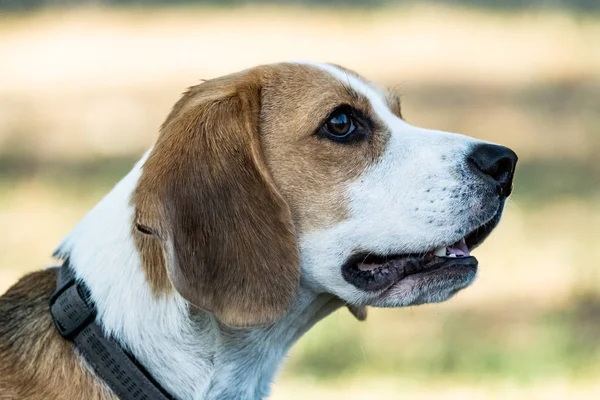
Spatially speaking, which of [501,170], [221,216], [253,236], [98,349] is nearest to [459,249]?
[501,170]

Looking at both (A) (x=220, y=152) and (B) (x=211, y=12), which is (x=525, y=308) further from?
(B) (x=211, y=12)

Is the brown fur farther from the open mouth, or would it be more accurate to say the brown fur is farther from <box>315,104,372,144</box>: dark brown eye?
<box>315,104,372,144</box>: dark brown eye

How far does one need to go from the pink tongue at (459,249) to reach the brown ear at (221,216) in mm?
571

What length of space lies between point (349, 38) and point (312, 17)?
0.39 m

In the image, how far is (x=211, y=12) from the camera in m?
10.9

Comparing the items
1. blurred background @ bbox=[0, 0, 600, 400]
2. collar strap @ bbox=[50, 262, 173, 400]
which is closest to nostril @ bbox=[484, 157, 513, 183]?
collar strap @ bbox=[50, 262, 173, 400]

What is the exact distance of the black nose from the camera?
3.90 m

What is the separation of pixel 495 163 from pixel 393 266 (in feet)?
1.63

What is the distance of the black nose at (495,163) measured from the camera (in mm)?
3896

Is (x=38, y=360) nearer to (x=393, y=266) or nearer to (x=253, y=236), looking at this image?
(x=253, y=236)

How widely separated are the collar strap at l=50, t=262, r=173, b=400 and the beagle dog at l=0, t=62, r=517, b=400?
32mm

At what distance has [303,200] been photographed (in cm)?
391

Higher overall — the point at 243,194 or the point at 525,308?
the point at 243,194

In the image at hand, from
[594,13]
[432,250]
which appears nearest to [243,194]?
[432,250]
